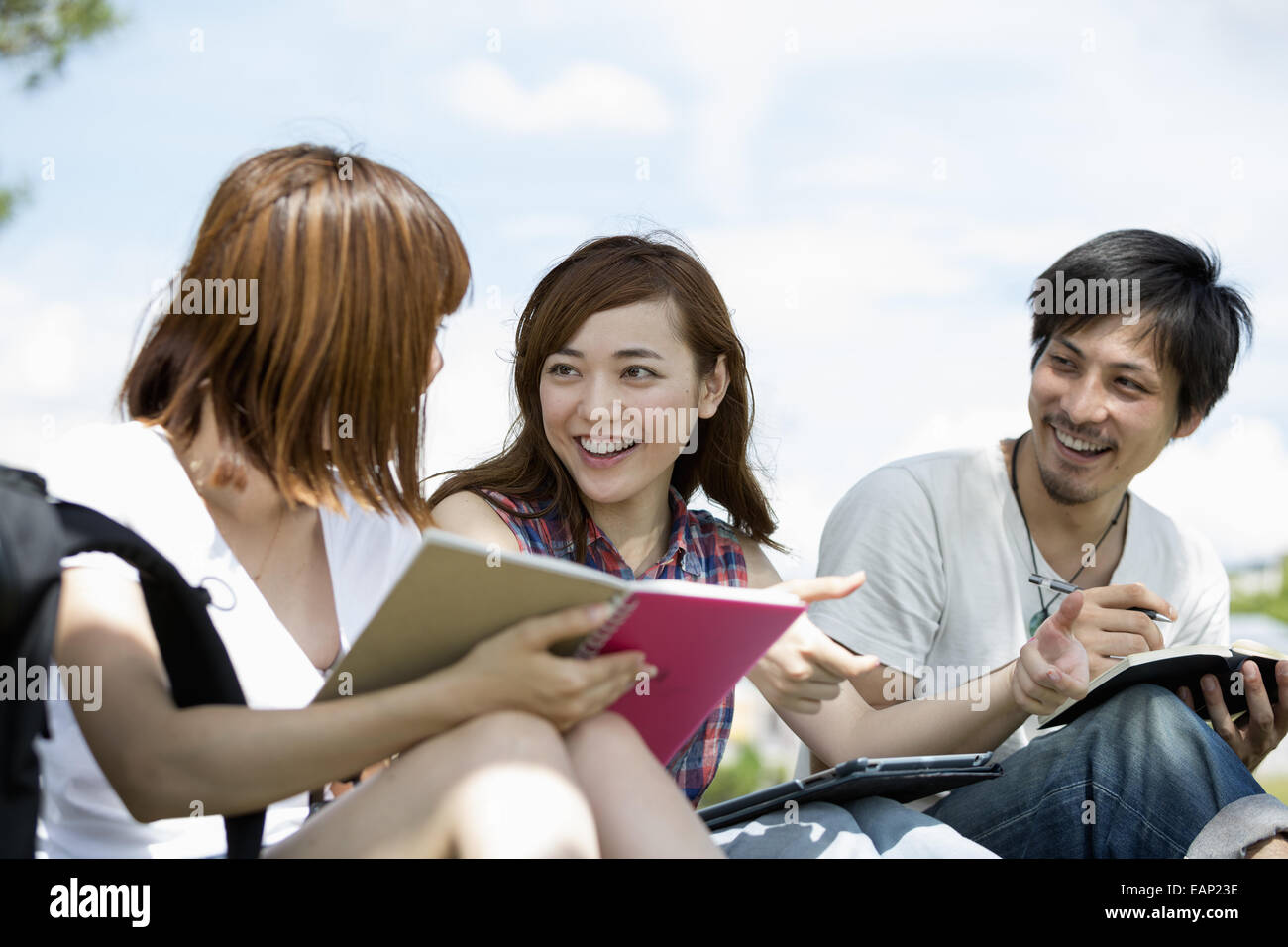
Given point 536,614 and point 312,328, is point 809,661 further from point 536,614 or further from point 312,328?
point 312,328

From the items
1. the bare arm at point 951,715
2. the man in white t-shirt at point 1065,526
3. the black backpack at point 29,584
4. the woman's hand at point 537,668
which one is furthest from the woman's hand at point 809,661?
the black backpack at point 29,584

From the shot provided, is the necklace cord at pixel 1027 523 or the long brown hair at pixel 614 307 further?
the necklace cord at pixel 1027 523

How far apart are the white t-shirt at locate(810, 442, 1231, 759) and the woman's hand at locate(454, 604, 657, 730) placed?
1.33 m

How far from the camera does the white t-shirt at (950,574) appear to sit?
2.88 meters

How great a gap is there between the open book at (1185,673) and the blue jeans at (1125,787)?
0.04 metres

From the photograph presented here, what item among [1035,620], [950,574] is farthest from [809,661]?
[1035,620]

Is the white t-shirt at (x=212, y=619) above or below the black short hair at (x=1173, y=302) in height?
below

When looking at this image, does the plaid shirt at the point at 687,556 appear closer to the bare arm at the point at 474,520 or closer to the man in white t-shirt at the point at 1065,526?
the bare arm at the point at 474,520

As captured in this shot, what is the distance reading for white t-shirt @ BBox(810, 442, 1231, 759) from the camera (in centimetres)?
288

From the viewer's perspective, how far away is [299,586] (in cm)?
204

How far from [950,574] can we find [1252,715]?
728mm
